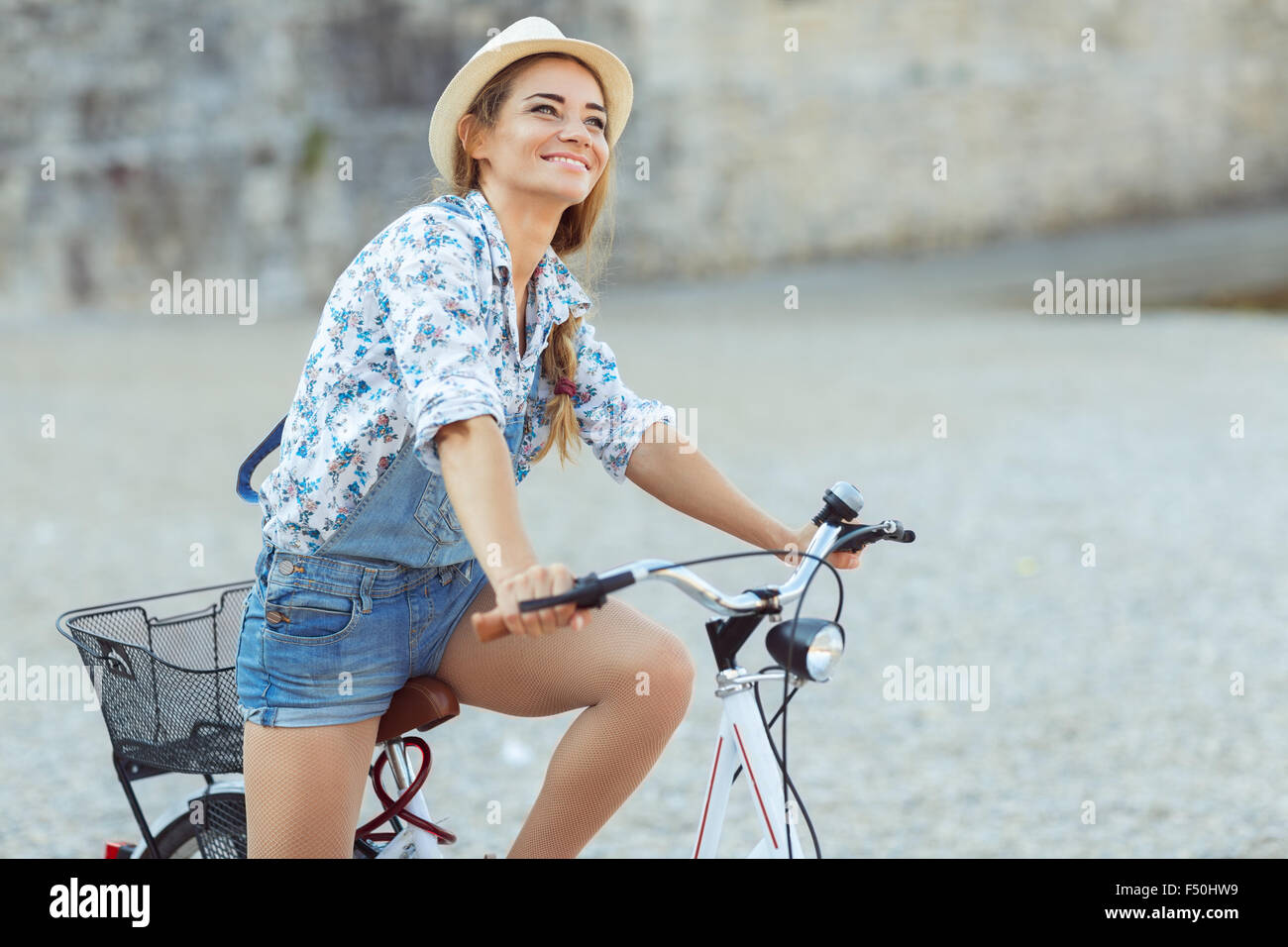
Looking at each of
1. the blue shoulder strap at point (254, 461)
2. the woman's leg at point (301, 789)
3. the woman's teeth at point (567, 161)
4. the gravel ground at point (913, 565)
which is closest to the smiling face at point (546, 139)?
the woman's teeth at point (567, 161)

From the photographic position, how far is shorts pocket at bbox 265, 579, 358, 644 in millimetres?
2154

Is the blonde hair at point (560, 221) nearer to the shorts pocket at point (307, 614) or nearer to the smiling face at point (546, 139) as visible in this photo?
the smiling face at point (546, 139)

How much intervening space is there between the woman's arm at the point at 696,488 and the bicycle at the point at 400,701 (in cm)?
10

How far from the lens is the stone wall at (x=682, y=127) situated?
22.4 metres

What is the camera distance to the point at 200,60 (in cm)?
2278

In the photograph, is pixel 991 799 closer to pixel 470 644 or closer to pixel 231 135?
Result: pixel 470 644

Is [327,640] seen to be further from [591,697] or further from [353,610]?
[591,697]

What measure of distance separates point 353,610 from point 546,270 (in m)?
0.62

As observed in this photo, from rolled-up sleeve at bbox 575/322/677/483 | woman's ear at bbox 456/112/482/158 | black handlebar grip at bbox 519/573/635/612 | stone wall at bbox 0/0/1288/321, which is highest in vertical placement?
stone wall at bbox 0/0/1288/321

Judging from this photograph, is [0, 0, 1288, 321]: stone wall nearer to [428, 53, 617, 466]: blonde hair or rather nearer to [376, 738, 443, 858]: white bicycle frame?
[428, 53, 617, 466]: blonde hair

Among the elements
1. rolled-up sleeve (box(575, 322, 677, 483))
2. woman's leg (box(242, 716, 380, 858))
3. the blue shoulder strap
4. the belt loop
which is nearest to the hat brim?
rolled-up sleeve (box(575, 322, 677, 483))

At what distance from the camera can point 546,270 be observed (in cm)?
231
